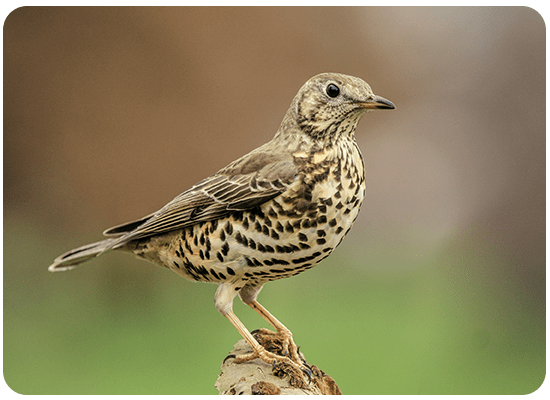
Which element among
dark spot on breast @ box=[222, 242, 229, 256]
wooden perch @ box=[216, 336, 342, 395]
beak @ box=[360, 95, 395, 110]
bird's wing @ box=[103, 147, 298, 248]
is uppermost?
beak @ box=[360, 95, 395, 110]

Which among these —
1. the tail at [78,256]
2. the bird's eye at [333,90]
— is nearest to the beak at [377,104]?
the bird's eye at [333,90]

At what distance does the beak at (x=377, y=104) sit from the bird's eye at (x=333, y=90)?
12 cm

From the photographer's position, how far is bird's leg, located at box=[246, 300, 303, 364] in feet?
9.14

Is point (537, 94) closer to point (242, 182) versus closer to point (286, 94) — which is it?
point (286, 94)

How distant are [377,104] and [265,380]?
4.57ft

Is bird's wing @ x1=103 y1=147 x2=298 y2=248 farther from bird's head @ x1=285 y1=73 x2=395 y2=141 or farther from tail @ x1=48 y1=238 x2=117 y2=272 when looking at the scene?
bird's head @ x1=285 y1=73 x2=395 y2=141

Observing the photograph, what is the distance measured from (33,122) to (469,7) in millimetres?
2976

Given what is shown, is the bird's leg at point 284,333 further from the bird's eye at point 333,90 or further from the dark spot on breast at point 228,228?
the bird's eye at point 333,90

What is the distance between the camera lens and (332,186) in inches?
93.4

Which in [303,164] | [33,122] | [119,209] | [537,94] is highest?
[33,122]

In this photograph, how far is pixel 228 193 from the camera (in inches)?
99.0

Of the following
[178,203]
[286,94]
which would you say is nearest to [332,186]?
[178,203]

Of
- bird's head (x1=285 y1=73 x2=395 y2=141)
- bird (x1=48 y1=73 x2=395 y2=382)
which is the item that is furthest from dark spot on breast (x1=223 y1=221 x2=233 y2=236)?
bird's head (x1=285 y1=73 x2=395 y2=141)

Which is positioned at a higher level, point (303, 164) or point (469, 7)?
point (469, 7)
